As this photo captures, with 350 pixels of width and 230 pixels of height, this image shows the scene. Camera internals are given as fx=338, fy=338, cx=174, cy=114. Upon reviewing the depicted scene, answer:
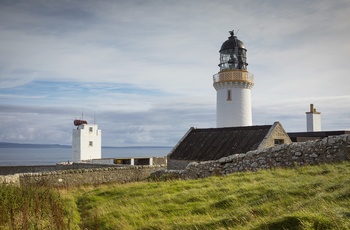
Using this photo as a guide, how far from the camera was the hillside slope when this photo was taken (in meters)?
5.71

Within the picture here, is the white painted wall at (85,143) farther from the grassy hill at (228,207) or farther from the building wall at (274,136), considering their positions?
the grassy hill at (228,207)

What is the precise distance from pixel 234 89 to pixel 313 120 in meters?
7.43

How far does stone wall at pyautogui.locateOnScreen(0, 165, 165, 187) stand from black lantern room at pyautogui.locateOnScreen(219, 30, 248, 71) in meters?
12.4

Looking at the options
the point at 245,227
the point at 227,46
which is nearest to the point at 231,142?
the point at 227,46

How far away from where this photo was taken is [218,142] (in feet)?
72.0

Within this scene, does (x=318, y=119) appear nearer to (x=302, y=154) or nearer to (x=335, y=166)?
(x=302, y=154)

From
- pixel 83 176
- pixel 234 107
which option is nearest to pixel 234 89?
pixel 234 107

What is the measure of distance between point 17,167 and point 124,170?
1184cm

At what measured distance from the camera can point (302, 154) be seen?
13312 mm

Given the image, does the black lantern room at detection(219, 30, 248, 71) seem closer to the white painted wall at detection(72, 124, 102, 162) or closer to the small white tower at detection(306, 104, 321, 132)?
the small white tower at detection(306, 104, 321, 132)

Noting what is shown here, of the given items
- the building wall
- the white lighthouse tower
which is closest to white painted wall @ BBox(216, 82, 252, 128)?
the white lighthouse tower

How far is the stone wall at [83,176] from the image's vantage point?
18.6 metres

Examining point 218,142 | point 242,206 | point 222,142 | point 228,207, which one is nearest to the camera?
point 242,206

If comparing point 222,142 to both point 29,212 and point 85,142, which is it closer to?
point 29,212
